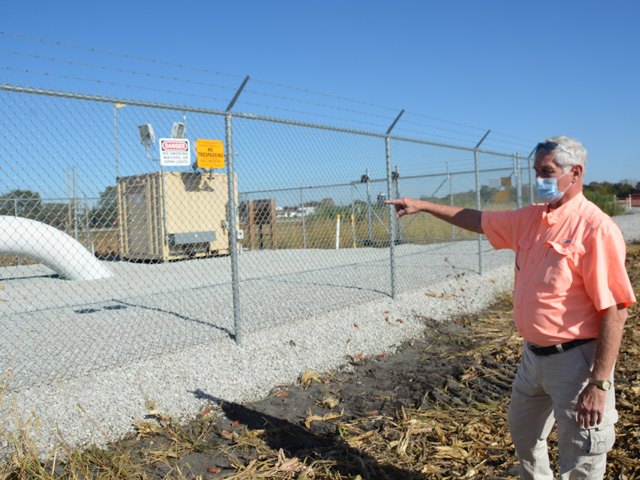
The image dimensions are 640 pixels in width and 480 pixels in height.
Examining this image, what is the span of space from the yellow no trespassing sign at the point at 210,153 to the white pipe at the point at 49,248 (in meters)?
4.42

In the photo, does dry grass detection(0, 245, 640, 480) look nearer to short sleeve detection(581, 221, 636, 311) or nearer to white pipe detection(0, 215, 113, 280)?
short sleeve detection(581, 221, 636, 311)

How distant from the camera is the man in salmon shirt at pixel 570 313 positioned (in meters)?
1.90

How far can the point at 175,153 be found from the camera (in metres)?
4.31

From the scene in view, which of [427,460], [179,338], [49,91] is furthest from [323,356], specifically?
[49,91]

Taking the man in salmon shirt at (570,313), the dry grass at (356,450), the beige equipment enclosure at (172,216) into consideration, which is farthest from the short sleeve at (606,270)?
the beige equipment enclosure at (172,216)

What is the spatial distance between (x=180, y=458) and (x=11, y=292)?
23.1 feet

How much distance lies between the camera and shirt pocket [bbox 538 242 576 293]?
202 centimetres

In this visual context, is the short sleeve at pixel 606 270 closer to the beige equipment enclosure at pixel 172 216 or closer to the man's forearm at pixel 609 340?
the man's forearm at pixel 609 340

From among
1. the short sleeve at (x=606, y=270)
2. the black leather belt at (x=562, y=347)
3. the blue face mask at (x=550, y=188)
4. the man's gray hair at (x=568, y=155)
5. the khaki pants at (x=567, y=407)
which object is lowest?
the khaki pants at (x=567, y=407)

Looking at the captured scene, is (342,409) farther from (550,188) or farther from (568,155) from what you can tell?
(568,155)

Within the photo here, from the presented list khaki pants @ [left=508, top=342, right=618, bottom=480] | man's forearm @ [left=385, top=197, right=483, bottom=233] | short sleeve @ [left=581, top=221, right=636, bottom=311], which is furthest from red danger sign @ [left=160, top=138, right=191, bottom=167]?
short sleeve @ [left=581, top=221, right=636, bottom=311]

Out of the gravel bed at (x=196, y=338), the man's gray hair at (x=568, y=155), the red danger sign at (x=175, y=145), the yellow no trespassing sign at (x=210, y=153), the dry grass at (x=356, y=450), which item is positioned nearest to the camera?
the man's gray hair at (x=568, y=155)

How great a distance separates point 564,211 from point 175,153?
3312 mm

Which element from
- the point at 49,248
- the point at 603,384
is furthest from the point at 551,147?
the point at 49,248
